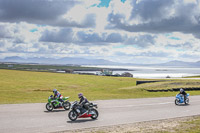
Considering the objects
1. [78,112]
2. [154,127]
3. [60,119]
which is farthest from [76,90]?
[154,127]

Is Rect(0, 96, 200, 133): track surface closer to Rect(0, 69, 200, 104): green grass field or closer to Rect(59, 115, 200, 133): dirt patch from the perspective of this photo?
Rect(59, 115, 200, 133): dirt patch

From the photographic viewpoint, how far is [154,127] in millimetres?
13250

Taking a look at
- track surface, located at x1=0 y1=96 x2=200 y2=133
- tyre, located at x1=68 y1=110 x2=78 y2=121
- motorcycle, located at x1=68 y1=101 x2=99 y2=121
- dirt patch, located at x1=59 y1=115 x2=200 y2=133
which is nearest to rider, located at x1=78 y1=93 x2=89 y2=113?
motorcycle, located at x1=68 y1=101 x2=99 y2=121

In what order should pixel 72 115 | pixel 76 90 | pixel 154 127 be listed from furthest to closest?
pixel 76 90
pixel 72 115
pixel 154 127

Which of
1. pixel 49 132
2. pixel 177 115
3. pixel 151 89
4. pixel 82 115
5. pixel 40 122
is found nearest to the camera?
pixel 49 132

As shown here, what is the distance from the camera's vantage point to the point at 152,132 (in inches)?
475

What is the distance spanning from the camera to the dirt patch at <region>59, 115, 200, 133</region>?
485 inches

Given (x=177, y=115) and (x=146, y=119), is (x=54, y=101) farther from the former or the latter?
(x=177, y=115)

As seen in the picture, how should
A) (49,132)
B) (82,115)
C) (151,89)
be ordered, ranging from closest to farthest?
1. (49,132)
2. (82,115)
3. (151,89)

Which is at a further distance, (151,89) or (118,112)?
(151,89)

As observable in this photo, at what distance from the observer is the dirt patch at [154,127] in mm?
12312

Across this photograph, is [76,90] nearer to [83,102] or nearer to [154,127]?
[83,102]

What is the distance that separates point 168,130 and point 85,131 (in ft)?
13.5

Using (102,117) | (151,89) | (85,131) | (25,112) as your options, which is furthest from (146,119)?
(151,89)
